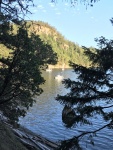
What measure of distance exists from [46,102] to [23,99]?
41.3m

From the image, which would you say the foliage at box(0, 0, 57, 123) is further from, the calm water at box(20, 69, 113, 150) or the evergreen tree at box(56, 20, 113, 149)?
the calm water at box(20, 69, 113, 150)

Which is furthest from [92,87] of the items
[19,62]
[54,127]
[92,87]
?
Answer: [54,127]

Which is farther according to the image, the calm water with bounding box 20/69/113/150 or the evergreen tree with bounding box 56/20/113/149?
the calm water with bounding box 20/69/113/150

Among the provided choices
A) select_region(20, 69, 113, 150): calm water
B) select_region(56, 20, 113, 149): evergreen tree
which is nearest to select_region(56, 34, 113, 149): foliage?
select_region(56, 20, 113, 149): evergreen tree

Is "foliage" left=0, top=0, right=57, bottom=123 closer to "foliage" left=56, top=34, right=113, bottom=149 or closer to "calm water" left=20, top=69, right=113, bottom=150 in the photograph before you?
"foliage" left=56, top=34, right=113, bottom=149

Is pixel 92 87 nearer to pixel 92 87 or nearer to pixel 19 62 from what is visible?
pixel 92 87

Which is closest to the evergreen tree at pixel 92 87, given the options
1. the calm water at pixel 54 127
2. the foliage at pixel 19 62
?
the foliage at pixel 19 62

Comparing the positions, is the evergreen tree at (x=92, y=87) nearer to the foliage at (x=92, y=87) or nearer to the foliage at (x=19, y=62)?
the foliage at (x=92, y=87)

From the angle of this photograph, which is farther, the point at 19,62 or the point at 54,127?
the point at 54,127

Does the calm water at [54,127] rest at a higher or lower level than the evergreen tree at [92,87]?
higher

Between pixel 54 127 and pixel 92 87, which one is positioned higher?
pixel 54 127

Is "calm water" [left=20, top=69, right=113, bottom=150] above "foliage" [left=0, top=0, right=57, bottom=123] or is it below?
above

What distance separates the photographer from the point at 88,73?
44.1 feet

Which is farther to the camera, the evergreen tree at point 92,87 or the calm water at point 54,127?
the calm water at point 54,127
